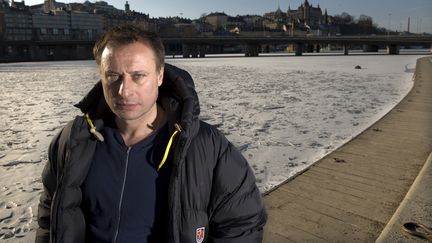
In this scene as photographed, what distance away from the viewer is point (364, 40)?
83.4m

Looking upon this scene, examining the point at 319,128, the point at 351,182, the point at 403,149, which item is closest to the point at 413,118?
the point at 319,128

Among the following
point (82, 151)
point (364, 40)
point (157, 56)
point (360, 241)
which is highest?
point (364, 40)

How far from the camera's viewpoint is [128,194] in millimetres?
1962

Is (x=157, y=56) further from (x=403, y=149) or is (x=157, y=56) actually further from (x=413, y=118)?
(x=413, y=118)

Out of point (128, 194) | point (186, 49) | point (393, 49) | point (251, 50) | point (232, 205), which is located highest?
point (186, 49)

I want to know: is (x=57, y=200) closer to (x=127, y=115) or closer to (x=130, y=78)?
(x=127, y=115)

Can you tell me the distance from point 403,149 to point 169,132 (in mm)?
4988

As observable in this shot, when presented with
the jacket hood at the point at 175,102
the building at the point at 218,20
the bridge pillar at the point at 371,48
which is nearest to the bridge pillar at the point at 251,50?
the bridge pillar at the point at 371,48

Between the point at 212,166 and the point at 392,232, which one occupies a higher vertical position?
the point at 212,166

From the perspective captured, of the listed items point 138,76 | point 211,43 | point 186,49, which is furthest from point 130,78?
point 211,43

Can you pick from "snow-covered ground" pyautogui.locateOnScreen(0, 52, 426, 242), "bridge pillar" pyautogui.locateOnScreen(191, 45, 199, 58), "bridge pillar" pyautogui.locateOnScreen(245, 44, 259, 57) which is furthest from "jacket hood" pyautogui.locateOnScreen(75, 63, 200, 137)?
"bridge pillar" pyautogui.locateOnScreen(191, 45, 199, 58)

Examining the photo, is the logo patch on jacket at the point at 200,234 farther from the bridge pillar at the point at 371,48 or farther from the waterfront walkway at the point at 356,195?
the bridge pillar at the point at 371,48

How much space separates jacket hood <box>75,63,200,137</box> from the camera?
2.03 m

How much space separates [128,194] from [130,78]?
2.09 ft
